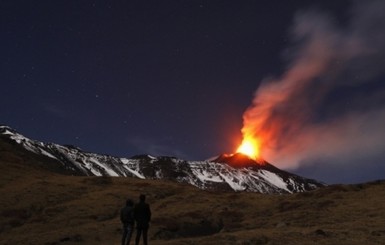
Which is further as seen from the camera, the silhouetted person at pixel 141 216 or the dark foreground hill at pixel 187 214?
the dark foreground hill at pixel 187 214

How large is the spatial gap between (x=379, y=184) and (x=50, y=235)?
44002 mm

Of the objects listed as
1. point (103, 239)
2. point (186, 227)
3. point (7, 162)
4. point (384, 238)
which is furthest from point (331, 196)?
point (7, 162)

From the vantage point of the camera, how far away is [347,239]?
37125mm

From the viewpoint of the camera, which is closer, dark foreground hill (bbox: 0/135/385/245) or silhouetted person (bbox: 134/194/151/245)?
silhouetted person (bbox: 134/194/151/245)

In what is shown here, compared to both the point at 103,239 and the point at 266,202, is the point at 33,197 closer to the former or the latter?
the point at 103,239

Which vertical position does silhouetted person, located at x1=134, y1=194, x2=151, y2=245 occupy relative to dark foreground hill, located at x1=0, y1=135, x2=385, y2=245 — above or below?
below

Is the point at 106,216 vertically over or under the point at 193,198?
under

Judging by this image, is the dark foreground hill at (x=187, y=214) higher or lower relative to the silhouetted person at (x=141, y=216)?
higher

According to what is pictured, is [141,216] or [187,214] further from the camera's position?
[187,214]

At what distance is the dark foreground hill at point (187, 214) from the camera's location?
40.2 metres

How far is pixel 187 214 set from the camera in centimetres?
5688

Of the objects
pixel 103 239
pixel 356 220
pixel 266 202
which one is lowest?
pixel 103 239

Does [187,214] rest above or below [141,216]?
above

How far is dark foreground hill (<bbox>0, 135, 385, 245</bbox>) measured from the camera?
40169mm
